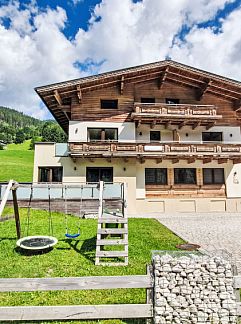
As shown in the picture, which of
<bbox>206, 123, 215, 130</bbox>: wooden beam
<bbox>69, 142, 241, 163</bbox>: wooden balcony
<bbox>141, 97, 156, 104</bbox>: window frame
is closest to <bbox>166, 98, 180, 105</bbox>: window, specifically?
<bbox>141, 97, 156, 104</bbox>: window frame

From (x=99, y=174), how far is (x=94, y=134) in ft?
10.5

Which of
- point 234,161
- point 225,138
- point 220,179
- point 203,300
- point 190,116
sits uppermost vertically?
point 190,116

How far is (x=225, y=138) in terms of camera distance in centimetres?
2169

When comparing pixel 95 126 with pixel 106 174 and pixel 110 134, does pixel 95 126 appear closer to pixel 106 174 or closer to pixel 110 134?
pixel 110 134

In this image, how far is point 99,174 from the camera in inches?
777

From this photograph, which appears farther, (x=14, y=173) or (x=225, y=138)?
(x=14, y=173)

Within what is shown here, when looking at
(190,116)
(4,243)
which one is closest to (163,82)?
(190,116)

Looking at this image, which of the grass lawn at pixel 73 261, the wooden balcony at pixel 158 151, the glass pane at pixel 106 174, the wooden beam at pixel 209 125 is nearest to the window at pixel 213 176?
the wooden balcony at pixel 158 151

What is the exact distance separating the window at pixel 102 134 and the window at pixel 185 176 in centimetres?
559

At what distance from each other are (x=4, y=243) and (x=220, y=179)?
17122 mm

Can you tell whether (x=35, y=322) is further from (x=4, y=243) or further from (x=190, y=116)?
(x=190, y=116)

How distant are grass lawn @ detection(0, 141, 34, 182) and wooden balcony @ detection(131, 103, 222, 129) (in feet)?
74.6

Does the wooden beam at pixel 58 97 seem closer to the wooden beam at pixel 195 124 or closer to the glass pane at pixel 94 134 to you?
the glass pane at pixel 94 134

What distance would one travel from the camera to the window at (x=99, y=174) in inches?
773
